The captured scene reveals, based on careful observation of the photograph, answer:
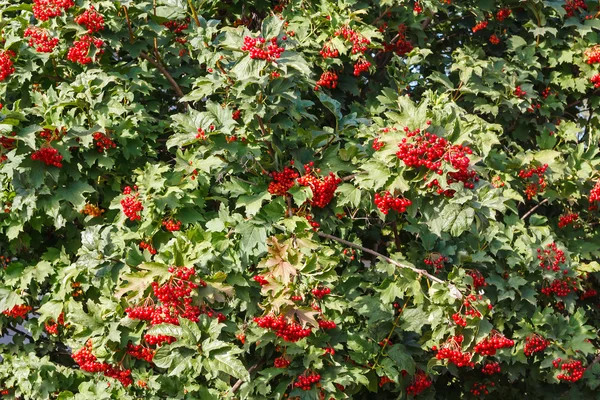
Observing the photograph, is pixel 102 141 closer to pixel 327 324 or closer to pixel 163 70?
pixel 163 70

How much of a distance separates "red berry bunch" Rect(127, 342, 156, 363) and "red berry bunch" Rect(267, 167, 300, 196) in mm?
1164

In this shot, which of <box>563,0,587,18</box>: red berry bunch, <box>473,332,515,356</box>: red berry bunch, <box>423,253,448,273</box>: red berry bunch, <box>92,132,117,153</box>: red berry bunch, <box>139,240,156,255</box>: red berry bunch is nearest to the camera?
<box>473,332,515,356</box>: red berry bunch

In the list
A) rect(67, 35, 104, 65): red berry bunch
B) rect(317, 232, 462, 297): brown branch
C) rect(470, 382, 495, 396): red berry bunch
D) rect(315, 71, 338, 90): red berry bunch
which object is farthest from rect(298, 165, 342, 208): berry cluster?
rect(470, 382, 495, 396): red berry bunch

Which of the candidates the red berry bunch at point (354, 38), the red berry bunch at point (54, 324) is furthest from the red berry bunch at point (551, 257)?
the red berry bunch at point (54, 324)

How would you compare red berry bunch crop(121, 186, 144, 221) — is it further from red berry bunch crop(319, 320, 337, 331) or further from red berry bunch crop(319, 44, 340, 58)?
red berry bunch crop(319, 44, 340, 58)

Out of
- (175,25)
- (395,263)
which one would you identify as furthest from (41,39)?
(395,263)

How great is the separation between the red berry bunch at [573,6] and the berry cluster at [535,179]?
152 centimetres

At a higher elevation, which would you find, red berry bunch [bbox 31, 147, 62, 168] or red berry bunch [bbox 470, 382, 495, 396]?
red berry bunch [bbox 31, 147, 62, 168]

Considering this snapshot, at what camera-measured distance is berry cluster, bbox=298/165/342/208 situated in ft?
15.1

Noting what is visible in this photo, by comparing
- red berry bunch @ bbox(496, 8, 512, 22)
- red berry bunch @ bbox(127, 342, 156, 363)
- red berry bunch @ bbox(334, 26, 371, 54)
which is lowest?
red berry bunch @ bbox(127, 342, 156, 363)

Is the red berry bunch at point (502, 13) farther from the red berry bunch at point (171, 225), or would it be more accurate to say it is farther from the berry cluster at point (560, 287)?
the red berry bunch at point (171, 225)

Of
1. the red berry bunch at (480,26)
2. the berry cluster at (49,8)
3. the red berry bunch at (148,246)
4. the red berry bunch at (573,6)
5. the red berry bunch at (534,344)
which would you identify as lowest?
the red berry bunch at (534,344)

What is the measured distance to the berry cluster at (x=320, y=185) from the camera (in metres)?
4.59

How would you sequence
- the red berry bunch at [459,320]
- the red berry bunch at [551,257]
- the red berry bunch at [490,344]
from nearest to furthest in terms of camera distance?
the red berry bunch at [459,320] < the red berry bunch at [490,344] < the red berry bunch at [551,257]
